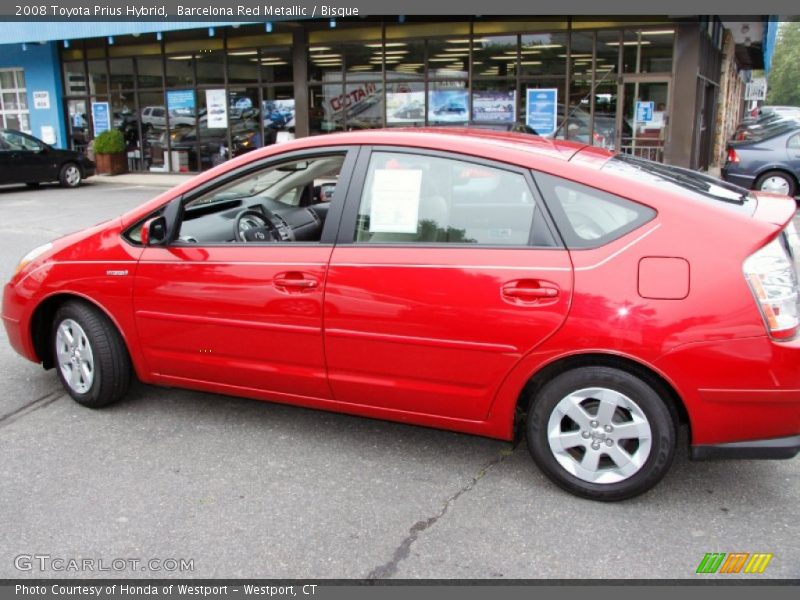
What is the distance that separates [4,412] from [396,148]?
2.86 m

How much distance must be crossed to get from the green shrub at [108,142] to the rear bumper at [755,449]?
20.3m

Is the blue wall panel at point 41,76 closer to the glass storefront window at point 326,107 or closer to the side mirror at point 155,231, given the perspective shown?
the glass storefront window at point 326,107

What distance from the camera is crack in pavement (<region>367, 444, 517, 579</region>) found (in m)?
2.78

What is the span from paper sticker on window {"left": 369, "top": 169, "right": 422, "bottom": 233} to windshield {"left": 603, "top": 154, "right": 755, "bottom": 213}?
0.90m

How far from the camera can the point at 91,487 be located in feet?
11.2

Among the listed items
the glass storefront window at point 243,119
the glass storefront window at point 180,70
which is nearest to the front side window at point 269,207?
the glass storefront window at point 243,119

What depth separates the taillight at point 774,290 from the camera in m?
2.87

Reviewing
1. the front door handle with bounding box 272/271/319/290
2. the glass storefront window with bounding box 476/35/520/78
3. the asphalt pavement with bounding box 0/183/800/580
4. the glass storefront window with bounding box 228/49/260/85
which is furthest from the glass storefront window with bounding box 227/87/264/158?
the front door handle with bounding box 272/271/319/290

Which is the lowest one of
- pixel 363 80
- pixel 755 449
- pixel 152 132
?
pixel 755 449

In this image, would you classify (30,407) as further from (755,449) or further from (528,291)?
(755,449)

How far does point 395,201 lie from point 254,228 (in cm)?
111

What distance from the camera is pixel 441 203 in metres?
3.38

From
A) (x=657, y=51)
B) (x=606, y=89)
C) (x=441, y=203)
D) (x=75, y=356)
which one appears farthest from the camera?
(x=606, y=89)

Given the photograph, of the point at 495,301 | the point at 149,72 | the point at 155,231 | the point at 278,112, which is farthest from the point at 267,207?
the point at 149,72
